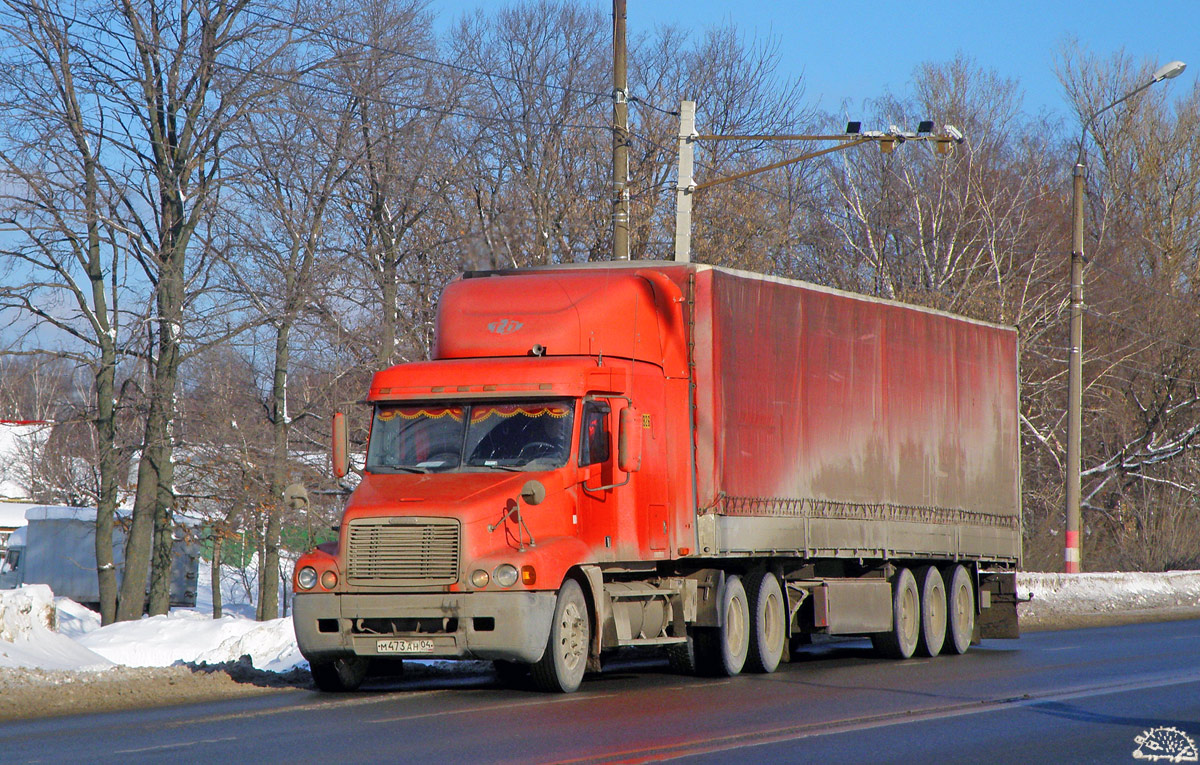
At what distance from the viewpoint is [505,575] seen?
12148mm

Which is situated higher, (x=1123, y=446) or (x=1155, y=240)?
(x=1155, y=240)

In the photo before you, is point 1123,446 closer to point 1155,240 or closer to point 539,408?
point 1155,240

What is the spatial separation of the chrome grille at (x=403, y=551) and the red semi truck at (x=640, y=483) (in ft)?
0.06

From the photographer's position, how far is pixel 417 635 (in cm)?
1223

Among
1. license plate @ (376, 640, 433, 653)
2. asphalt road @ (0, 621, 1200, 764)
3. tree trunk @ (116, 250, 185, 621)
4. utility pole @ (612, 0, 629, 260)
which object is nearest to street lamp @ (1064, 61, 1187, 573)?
utility pole @ (612, 0, 629, 260)

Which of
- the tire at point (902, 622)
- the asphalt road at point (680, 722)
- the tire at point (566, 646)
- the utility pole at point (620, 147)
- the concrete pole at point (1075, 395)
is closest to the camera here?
the asphalt road at point (680, 722)

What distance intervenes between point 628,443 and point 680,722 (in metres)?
3.15

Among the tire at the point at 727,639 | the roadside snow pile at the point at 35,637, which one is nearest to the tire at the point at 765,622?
the tire at the point at 727,639

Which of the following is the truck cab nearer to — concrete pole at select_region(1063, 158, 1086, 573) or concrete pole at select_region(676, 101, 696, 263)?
concrete pole at select_region(676, 101, 696, 263)

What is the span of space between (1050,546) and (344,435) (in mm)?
30046

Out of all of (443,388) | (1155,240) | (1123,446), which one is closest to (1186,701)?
(443,388)

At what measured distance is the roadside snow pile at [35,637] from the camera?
13703mm

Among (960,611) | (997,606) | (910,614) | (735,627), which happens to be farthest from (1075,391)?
(735,627)

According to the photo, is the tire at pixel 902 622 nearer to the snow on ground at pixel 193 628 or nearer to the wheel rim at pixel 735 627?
the wheel rim at pixel 735 627
